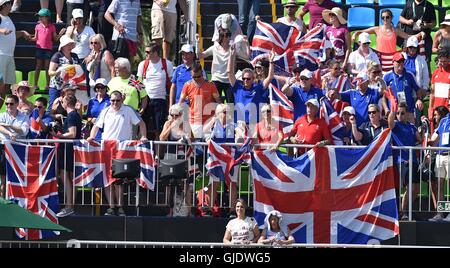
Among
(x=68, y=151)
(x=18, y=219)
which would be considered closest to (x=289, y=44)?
(x=68, y=151)

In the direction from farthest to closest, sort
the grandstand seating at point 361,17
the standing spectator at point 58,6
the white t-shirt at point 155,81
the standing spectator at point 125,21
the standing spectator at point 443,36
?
the grandstand seating at point 361,17, the standing spectator at point 58,6, the standing spectator at point 443,36, the standing spectator at point 125,21, the white t-shirt at point 155,81

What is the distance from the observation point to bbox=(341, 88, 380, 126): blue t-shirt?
22.6 meters

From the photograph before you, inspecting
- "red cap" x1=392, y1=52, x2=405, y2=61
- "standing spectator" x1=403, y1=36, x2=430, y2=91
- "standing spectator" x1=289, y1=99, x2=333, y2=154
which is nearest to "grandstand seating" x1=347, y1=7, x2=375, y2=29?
"standing spectator" x1=403, y1=36, x2=430, y2=91

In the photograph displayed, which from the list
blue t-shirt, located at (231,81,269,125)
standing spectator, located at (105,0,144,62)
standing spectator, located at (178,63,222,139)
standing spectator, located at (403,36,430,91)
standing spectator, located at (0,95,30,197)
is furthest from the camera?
standing spectator, located at (105,0,144,62)

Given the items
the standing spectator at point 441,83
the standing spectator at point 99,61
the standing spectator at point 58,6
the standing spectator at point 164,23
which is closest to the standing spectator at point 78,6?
the standing spectator at point 58,6

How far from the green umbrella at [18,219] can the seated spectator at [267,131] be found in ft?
14.0

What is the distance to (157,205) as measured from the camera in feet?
72.2

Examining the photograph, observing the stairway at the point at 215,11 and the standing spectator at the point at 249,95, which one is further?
the stairway at the point at 215,11

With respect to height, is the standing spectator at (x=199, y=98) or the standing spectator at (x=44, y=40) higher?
the standing spectator at (x=44, y=40)

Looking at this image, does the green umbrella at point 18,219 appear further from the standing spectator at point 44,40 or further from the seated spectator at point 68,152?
the standing spectator at point 44,40

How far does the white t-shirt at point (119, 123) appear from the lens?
71.7ft

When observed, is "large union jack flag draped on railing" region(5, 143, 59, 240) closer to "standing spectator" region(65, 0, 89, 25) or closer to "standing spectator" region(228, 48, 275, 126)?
"standing spectator" region(228, 48, 275, 126)

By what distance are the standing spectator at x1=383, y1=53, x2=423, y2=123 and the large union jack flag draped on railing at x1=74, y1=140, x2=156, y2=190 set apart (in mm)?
4408
